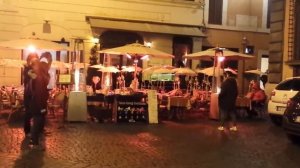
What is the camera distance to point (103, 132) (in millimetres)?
13289

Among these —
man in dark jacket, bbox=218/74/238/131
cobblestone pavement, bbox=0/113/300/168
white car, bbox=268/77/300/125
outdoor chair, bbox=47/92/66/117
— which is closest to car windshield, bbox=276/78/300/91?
white car, bbox=268/77/300/125

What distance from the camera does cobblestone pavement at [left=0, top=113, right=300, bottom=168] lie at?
30.7 feet

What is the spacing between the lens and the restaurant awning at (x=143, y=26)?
77.7ft

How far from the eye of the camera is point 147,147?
11.1 m

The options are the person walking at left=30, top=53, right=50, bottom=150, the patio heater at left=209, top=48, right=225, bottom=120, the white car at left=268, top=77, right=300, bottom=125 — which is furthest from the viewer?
the patio heater at left=209, top=48, right=225, bottom=120

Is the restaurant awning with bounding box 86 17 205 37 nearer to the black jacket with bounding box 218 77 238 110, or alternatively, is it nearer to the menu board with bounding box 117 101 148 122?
the menu board with bounding box 117 101 148 122

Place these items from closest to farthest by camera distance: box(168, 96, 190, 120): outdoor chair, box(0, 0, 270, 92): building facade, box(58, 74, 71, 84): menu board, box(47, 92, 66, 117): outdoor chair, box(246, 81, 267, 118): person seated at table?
box(58, 74, 71, 84): menu board, box(47, 92, 66, 117): outdoor chair, box(168, 96, 190, 120): outdoor chair, box(246, 81, 267, 118): person seated at table, box(0, 0, 270, 92): building facade

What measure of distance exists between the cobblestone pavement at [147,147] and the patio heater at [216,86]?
2286 mm

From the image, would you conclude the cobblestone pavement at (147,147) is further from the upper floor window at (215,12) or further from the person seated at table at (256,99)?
the upper floor window at (215,12)

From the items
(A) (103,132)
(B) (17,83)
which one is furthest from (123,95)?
(B) (17,83)

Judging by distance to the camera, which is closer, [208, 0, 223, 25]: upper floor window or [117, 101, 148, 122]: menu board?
[117, 101, 148, 122]: menu board

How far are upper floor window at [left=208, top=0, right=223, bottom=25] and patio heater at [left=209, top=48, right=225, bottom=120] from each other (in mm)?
8594

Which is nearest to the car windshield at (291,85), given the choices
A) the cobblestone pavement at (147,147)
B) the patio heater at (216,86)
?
the cobblestone pavement at (147,147)

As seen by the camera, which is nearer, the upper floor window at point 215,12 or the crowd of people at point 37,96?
the crowd of people at point 37,96
